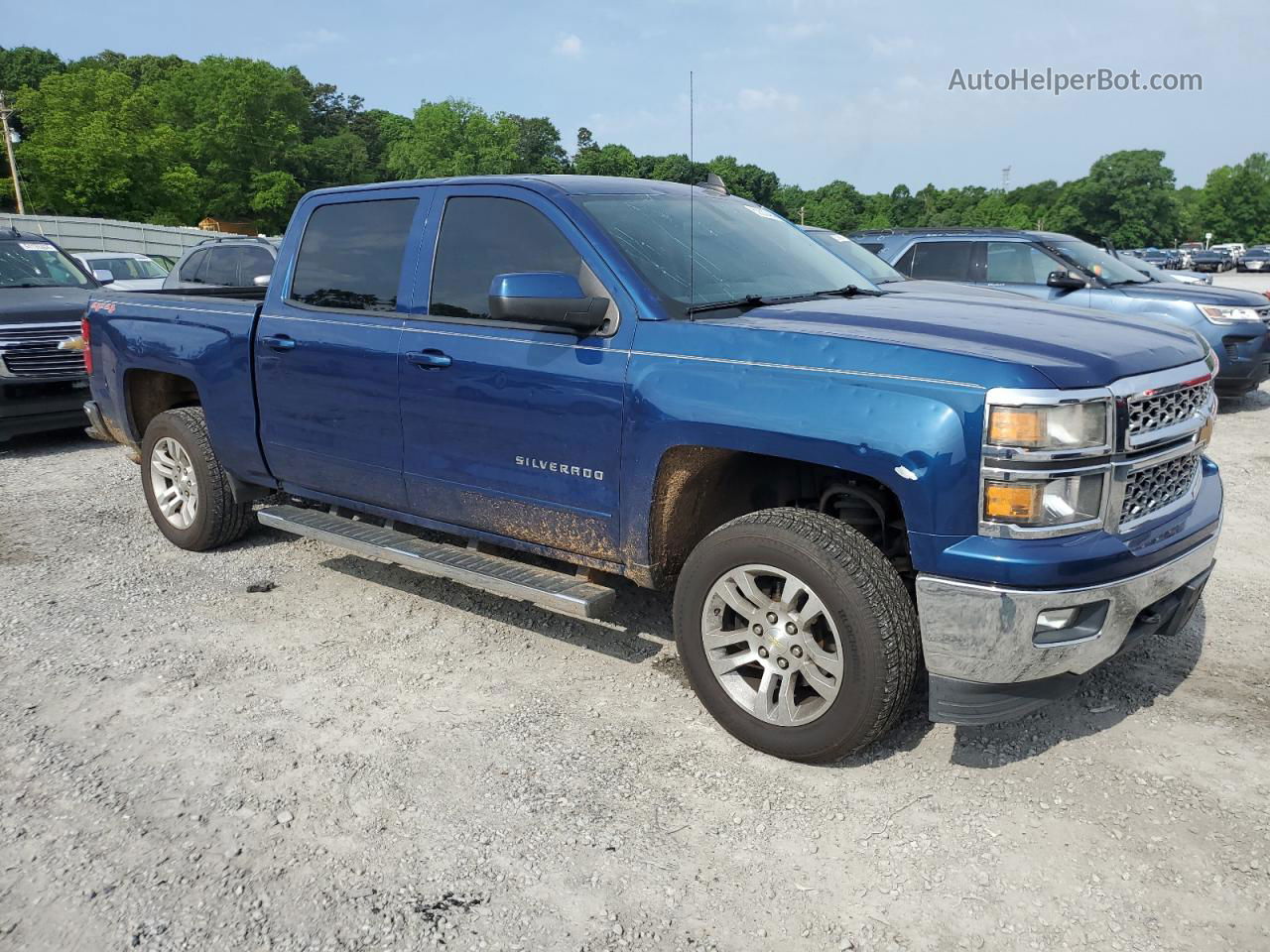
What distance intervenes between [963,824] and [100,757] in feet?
9.59

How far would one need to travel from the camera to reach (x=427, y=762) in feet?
11.1

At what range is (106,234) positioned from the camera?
152 ft

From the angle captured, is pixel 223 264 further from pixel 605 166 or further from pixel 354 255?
pixel 354 255

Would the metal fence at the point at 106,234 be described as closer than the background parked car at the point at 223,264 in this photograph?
No

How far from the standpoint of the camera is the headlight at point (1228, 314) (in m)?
9.63

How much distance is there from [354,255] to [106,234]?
49.1 meters

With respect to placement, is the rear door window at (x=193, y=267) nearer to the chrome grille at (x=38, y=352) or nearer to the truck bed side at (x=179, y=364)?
the chrome grille at (x=38, y=352)

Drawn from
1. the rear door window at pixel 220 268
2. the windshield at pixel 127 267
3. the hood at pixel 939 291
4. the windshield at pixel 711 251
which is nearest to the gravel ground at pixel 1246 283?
the hood at pixel 939 291

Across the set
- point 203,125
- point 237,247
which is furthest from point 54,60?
point 237,247

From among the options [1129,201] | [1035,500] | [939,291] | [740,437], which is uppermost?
[1129,201]

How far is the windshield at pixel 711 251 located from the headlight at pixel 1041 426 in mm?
1264

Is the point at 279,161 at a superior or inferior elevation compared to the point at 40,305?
superior

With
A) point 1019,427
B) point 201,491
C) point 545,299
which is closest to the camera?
point 1019,427

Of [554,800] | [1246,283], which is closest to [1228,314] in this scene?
[554,800]
